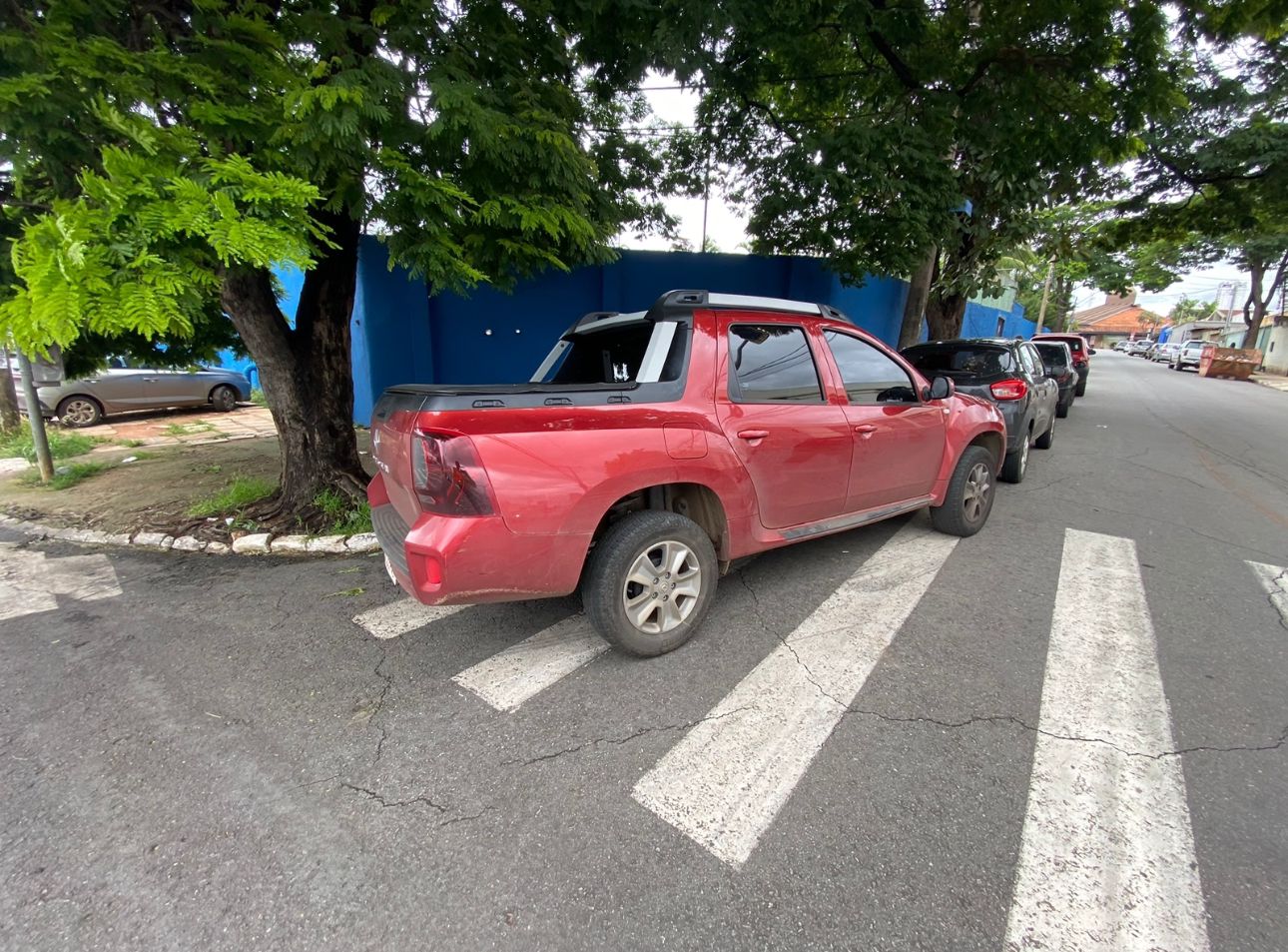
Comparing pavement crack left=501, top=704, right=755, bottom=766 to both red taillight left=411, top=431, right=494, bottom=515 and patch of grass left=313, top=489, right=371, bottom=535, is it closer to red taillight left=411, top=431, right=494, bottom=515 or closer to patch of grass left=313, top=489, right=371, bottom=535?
red taillight left=411, top=431, right=494, bottom=515

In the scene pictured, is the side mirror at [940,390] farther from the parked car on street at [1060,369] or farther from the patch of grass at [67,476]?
the parked car on street at [1060,369]

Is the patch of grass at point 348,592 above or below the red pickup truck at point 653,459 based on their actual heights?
below

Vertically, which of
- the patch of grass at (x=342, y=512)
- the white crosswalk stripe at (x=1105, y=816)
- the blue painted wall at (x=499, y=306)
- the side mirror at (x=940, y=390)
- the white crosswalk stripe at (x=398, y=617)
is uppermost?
the blue painted wall at (x=499, y=306)

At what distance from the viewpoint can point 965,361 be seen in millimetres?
7219

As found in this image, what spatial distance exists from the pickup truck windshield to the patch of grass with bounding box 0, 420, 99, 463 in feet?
24.6

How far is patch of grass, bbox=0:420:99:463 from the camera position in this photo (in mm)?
7684

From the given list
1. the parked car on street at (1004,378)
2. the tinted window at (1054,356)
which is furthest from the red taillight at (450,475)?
the tinted window at (1054,356)

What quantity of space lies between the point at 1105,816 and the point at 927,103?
825cm

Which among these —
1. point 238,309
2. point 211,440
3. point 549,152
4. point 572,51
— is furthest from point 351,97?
point 211,440

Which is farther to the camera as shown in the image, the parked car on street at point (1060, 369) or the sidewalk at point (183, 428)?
the parked car on street at point (1060, 369)

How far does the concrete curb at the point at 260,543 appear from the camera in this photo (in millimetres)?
4750

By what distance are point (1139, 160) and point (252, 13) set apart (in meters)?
15.4

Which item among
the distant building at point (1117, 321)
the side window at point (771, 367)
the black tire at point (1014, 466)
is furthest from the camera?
the distant building at point (1117, 321)

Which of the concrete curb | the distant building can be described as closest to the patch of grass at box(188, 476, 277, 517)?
the concrete curb
